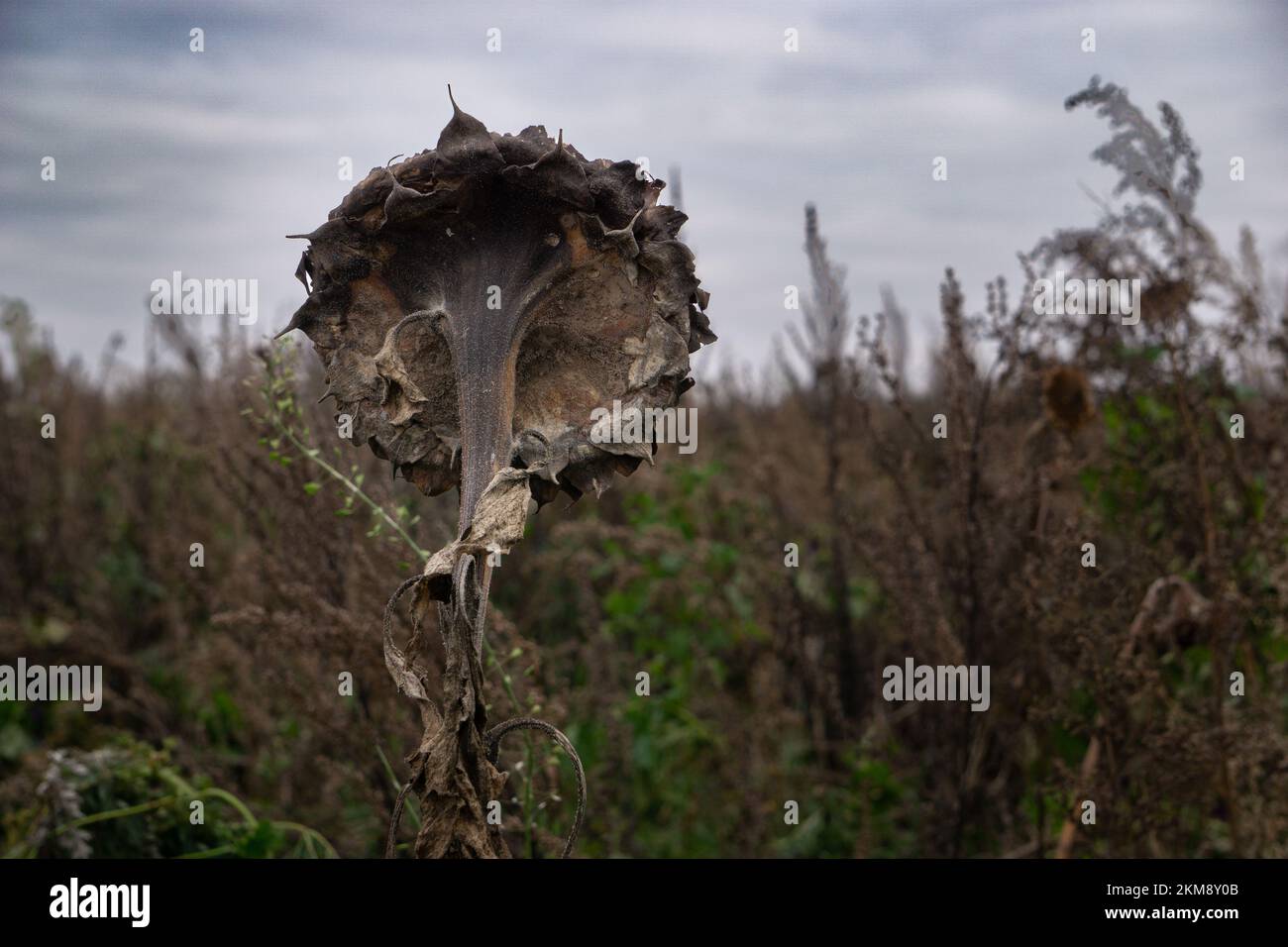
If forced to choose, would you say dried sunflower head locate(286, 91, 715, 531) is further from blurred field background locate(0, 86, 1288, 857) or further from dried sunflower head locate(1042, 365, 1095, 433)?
dried sunflower head locate(1042, 365, 1095, 433)

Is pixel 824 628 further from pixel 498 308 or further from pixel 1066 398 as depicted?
pixel 498 308

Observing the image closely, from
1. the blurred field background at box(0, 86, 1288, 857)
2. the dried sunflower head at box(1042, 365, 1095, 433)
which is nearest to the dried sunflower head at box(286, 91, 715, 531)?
the blurred field background at box(0, 86, 1288, 857)

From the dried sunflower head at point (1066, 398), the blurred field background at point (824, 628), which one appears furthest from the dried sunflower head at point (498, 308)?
the dried sunflower head at point (1066, 398)

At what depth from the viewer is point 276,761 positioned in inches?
151

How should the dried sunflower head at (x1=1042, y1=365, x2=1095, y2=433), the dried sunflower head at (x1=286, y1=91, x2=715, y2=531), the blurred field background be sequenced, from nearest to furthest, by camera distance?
the dried sunflower head at (x1=286, y1=91, x2=715, y2=531), the blurred field background, the dried sunflower head at (x1=1042, y1=365, x2=1095, y2=433)

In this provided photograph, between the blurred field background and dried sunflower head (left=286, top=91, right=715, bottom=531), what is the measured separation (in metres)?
0.50

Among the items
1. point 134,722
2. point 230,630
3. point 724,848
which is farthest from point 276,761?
Answer: point 724,848

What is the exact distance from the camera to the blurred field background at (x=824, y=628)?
276cm

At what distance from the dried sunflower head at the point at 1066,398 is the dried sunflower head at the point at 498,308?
1.82 metres

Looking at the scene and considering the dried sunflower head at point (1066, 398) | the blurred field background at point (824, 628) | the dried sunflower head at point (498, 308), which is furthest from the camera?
the dried sunflower head at point (1066, 398)

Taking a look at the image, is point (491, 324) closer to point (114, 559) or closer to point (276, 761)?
point (276, 761)

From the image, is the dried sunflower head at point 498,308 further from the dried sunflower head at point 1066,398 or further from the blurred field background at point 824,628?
the dried sunflower head at point 1066,398

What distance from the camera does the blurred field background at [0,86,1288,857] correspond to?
276cm
